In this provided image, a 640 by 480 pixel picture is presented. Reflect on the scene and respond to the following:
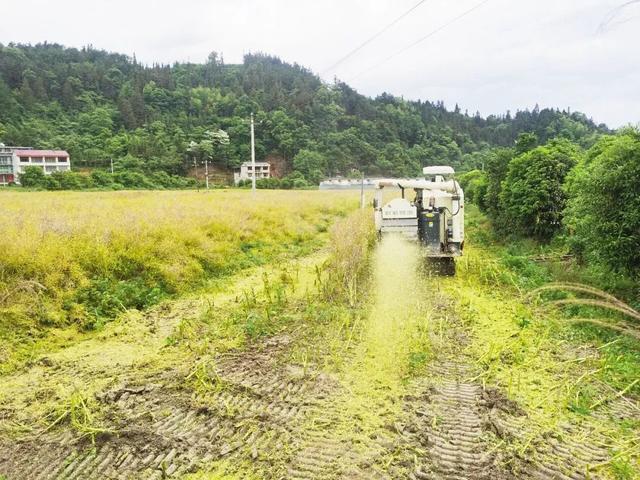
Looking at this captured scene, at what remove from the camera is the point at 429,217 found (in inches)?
380

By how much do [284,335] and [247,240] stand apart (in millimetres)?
7070

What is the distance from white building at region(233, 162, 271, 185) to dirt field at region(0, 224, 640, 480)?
49.9 meters

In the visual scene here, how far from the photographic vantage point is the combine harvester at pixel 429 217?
31.2 ft

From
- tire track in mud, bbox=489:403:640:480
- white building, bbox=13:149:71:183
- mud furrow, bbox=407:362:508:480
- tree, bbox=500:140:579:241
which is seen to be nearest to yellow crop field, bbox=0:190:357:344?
mud furrow, bbox=407:362:508:480

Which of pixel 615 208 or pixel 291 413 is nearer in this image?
pixel 291 413

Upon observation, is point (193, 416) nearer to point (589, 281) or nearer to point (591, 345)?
point (591, 345)

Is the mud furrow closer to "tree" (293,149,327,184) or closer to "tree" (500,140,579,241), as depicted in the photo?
"tree" (500,140,579,241)

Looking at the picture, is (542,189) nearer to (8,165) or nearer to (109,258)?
(109,258)

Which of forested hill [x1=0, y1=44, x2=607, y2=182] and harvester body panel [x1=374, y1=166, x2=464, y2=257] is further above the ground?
forested hill [x1=0, y1=44, x2=607, y2=182]

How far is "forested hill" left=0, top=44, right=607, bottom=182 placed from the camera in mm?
58125

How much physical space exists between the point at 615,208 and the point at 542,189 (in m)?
5.00

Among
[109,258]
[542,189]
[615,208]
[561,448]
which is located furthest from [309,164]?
[561,448]

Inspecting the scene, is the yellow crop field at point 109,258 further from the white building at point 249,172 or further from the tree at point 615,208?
the white building at point 249,172

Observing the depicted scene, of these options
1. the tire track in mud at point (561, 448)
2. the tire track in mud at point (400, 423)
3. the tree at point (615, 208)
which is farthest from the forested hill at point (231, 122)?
the tire track in mud at point (561, 448)
